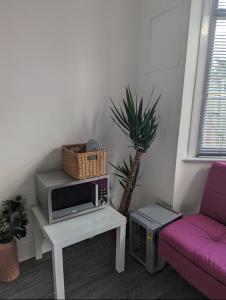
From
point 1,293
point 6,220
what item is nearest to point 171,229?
point 6,220

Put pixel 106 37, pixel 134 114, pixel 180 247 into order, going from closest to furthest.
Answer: pixel 180 247 → pixel 134 114 → pixel 106 37

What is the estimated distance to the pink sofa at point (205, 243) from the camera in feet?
4.08

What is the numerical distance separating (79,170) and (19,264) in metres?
0.99

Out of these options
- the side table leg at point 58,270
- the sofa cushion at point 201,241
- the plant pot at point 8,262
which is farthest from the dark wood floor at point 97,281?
the sofa cushion at point 201,241

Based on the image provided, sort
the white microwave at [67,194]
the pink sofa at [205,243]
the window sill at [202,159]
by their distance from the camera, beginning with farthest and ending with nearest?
the window sill at [202,159]
the white microwave at [67,194]
the pink sofa at [205,243]

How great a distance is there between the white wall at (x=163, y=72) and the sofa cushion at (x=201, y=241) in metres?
0.33

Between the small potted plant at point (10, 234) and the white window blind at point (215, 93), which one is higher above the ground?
the white window blind at point (215, 93)

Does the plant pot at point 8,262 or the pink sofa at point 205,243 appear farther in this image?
the plant pot at point 8,262

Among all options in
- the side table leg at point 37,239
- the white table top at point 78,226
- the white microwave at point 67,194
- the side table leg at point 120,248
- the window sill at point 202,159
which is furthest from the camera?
the window sill at point 202,159

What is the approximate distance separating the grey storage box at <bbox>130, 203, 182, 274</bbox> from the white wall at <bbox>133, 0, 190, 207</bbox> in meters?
0.18

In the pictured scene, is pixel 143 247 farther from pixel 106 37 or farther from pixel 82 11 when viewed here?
pixel 82 11

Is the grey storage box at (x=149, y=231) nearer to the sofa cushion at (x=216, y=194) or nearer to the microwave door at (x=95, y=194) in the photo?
the sofa cushion at (x=216, y=194)

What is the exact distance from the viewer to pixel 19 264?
176cm

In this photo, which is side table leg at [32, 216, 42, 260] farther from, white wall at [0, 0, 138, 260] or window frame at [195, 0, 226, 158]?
window frame at [195, 0, 226, 158]
